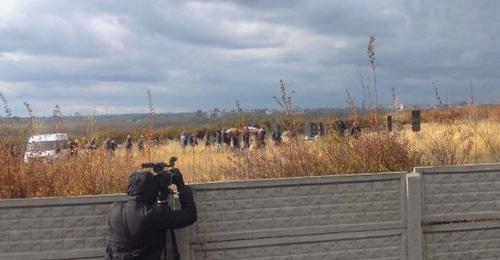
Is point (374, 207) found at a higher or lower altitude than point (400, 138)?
lower

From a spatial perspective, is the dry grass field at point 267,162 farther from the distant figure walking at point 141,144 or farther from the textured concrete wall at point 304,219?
the textured concrete wall at point 304,219

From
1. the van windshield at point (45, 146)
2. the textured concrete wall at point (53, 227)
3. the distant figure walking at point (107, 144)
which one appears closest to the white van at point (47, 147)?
the van windshield at point (45, 146)

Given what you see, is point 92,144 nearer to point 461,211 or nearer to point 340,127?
point 340,127

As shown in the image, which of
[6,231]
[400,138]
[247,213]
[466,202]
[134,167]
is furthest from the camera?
[400,138]

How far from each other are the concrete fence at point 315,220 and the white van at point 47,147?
4.87 ft

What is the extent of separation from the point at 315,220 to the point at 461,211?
4.88ft

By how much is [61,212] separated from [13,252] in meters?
0.52

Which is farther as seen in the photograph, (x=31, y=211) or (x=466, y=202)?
(x=466, y=202)

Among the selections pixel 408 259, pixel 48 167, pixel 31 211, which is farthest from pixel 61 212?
pixel 408 259

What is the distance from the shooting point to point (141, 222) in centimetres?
532

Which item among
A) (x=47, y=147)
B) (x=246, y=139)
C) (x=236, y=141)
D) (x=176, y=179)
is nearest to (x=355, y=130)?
(x=246, y=139)

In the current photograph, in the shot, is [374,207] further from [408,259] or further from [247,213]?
[247,213]

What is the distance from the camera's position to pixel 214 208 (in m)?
6.22

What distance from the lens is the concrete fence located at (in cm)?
590
